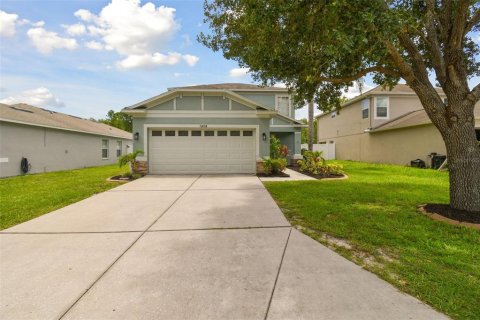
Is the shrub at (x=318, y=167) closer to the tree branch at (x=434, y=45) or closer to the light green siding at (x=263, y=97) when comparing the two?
the light green siding at (x=263, y=97)

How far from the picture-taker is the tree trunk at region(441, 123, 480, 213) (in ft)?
16.4

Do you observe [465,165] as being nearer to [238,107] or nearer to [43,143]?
[238,107]

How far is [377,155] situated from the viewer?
19547 mm

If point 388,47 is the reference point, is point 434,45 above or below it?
above

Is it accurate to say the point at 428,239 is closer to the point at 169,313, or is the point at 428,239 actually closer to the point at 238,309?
the point at 238,309

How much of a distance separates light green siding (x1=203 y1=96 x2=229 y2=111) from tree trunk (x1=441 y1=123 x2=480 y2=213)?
8808mm

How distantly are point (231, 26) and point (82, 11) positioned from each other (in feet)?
17.6

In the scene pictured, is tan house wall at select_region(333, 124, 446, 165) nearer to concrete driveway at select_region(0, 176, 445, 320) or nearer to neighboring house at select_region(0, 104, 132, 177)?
concrete driveway at select_region(0, 176, 445, 320)

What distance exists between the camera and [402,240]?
13.0 feet

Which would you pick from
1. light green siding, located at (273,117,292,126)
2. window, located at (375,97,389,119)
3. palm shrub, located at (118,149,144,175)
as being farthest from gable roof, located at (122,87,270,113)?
window, located at (375,97,389,119)

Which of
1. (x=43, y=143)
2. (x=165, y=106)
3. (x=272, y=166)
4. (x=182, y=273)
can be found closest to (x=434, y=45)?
(x=182, y=273)

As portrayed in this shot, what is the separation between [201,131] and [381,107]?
→ 48.6ft

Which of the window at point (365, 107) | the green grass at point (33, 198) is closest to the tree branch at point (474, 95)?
the green grass at point (33, 198)

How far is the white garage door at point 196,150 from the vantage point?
12.4m
